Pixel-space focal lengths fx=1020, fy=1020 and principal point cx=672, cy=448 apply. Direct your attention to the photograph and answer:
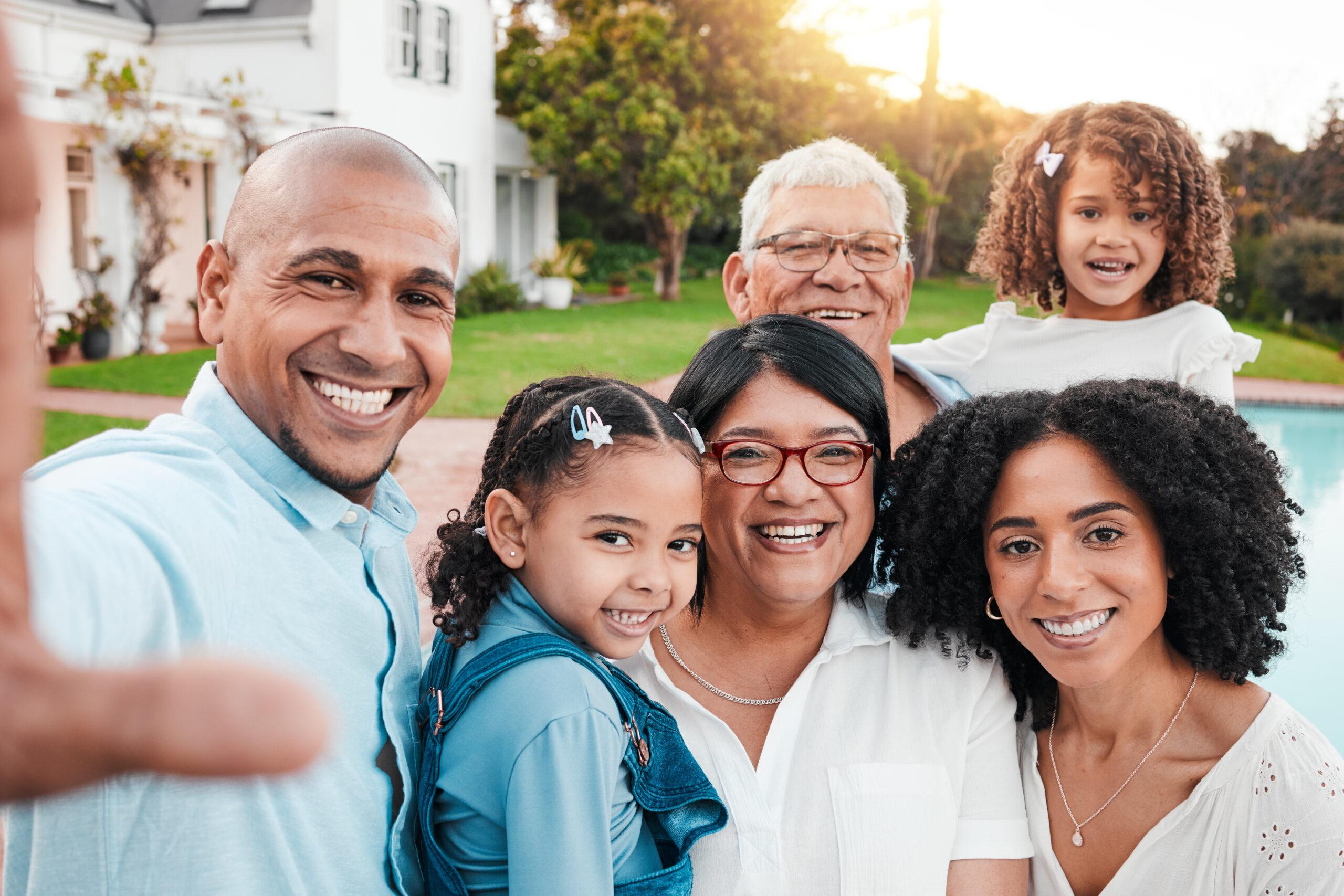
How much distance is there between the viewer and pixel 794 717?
222 cm

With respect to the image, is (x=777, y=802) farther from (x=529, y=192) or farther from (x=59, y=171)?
(x=529, y=192)

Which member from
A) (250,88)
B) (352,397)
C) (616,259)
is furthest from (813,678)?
(616,259)

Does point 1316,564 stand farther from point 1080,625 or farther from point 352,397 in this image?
point 352,397

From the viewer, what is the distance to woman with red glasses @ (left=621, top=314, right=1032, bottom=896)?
209cm

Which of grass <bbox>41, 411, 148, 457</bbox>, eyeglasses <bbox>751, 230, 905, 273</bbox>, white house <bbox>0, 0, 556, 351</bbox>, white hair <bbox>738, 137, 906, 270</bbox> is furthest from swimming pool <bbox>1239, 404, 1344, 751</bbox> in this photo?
white house <bbox>0, 0, 556, 351</bbox>

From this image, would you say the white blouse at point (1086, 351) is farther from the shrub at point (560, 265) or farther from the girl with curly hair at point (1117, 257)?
the shrub at point (560, 265)

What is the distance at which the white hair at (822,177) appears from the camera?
11.0 feet

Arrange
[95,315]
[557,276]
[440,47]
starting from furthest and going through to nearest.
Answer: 1. [557,276]
2. [440,47]
3. [95,315]

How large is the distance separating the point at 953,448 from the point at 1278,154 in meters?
28.7

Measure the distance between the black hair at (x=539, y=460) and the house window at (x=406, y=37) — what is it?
16309 millimetres

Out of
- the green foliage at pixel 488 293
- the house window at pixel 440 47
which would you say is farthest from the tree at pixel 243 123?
the green foliage at pixel 488 293

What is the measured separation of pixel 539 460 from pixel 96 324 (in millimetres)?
13094

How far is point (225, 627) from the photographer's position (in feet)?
4.56

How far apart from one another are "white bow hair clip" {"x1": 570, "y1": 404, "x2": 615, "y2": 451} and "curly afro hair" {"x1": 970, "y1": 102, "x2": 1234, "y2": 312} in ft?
8.45
